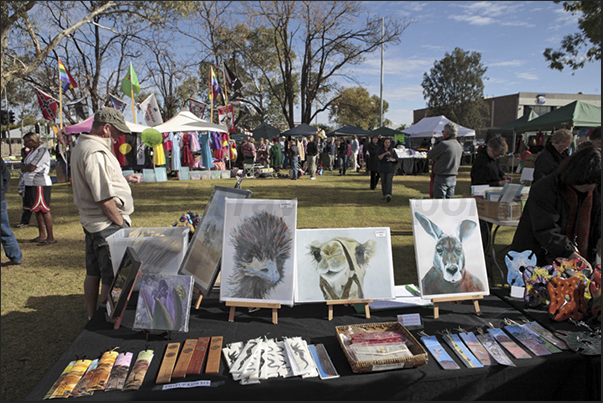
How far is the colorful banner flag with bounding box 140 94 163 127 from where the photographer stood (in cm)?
1313

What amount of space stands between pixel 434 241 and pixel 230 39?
2314cm

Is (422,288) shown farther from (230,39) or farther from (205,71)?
(205,71)

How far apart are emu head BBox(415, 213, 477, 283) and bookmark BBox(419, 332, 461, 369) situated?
0.46 m

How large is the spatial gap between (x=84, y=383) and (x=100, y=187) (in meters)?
1.34

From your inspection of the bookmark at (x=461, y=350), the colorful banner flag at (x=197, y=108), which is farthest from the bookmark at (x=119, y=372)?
the colorful banner flag at (x=197, y=108)

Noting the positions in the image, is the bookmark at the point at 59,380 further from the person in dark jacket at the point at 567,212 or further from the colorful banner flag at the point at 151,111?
the colorful banner flag at the point at 151,111

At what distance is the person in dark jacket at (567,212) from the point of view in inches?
97.3

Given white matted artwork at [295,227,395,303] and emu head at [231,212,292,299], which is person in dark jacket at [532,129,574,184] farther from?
emu head at [231,212,292,299]

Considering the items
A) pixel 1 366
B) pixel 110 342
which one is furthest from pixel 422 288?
pixel 1 366

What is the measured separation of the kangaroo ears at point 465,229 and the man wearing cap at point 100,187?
231 cm

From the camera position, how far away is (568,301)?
199 cm

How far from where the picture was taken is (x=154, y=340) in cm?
185

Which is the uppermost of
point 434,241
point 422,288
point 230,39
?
Result: point 230,39

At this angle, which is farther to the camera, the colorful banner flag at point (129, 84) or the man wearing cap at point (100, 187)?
the colorful banner flag at point (129, 84)
